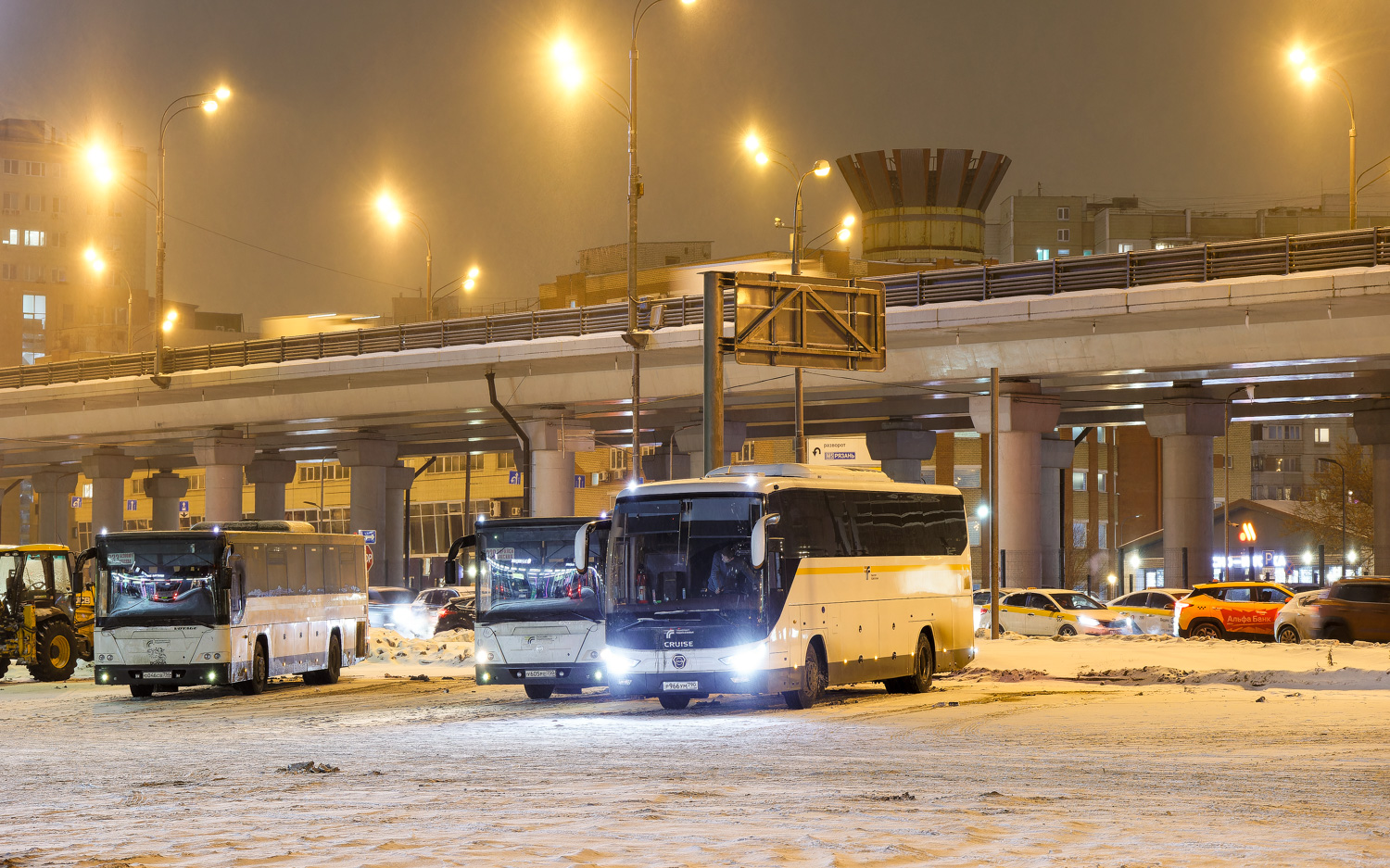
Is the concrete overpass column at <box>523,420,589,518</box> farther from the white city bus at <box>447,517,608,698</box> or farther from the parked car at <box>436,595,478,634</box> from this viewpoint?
the white city bus at <box>447,517,608,698</box>

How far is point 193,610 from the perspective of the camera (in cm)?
2512

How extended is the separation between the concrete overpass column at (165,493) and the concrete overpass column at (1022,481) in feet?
187

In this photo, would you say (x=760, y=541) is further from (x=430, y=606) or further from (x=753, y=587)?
(x=430, y=606)

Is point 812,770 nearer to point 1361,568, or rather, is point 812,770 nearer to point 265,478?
point 265,478

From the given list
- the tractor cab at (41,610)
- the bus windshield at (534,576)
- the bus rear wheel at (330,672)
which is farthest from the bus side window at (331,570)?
the bus windshield at (534,576)

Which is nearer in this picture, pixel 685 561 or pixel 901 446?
pixel 685 561

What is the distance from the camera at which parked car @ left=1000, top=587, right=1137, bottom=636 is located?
128ft

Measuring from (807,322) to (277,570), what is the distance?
12901mm

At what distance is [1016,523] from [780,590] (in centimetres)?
3010

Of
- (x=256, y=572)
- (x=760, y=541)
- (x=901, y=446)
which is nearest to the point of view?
(x=760, y=541)

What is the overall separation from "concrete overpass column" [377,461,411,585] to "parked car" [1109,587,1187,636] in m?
43.0

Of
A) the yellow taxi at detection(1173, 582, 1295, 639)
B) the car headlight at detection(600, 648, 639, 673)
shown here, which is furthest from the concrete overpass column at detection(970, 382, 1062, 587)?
the car headlight at detection(600, 648, 639, 673)

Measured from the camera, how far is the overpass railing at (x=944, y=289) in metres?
39.3

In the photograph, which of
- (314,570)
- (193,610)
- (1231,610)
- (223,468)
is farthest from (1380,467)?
(193,610)
